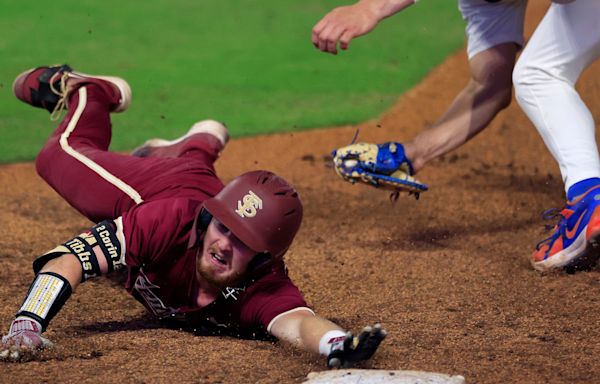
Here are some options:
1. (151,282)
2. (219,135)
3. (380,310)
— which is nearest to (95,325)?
(151,282)

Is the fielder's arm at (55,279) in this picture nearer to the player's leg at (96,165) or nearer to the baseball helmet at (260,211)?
the baseball helmet at (260,211)

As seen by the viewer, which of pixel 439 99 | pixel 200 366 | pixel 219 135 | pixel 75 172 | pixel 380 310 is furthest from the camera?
pixel 439 99

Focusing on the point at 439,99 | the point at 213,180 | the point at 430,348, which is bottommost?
the point at 439,99

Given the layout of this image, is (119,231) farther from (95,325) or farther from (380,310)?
(380,310)

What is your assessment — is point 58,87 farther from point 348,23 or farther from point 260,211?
point 260,211

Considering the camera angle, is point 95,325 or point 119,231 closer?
point 119,231

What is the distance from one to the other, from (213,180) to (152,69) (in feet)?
11.7

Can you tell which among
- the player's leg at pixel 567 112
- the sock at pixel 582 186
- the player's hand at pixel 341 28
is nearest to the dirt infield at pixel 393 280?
the player's leg at pixel 567 112

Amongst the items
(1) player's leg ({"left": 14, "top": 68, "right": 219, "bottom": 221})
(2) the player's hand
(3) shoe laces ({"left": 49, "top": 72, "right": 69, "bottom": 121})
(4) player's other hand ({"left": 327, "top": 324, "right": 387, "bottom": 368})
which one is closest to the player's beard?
(4) player's other hand ({"left": 327, "top": 324, "right": 387, "bottom": 368})

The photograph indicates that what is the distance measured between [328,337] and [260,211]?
20.6 inches

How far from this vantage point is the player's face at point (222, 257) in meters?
3.70

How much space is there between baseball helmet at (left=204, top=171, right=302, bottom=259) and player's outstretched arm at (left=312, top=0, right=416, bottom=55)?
647 millimetres

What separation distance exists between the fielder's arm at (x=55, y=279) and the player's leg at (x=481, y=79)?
6.81 feet

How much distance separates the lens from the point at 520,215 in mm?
5789
